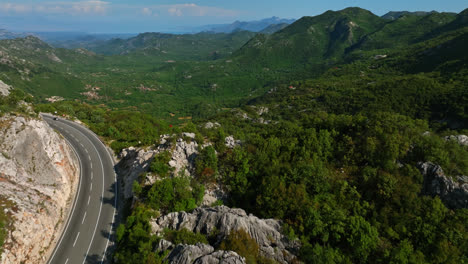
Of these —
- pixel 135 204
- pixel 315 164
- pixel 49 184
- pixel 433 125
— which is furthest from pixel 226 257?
pixel 433 125

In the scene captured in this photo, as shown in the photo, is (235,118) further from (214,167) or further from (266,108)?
(214,167)

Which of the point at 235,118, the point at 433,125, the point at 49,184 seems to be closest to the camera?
the point at 49,184

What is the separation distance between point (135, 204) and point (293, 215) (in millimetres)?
29434

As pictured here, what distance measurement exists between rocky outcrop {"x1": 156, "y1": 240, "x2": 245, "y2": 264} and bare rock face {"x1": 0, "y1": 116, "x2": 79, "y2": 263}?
2349cm

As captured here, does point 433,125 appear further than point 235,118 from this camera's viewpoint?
No

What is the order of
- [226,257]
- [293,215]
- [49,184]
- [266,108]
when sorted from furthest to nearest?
[266,108], [49,184], [293,215], [226,257]

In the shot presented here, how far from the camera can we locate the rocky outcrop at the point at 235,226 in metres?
32.8

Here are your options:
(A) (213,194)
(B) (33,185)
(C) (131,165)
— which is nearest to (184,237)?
(A) (213,194)

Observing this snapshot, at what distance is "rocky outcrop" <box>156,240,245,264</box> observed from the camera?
27.0 metres

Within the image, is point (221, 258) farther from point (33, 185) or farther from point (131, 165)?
point (33, 185)

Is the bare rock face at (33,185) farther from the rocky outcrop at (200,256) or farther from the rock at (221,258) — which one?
the rock at (221,258)

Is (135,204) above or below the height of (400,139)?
below

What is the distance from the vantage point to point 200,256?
1107 inches

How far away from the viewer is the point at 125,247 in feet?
111
